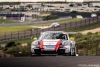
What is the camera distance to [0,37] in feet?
25.9

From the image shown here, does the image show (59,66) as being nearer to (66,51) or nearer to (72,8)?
(66,51)

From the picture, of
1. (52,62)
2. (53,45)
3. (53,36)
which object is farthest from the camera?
(53,36)

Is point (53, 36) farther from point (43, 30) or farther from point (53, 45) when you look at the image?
point (43, 30)

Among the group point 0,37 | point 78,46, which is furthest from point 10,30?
point 78,46

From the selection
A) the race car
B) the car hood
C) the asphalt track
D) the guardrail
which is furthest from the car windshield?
the guardrail

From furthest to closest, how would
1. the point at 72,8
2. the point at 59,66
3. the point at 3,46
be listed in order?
the point at 72,8 < the point at 3,46 < the point at 59,66

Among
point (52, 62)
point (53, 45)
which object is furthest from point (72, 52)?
point (52, 62)

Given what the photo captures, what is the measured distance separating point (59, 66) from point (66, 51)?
132cm

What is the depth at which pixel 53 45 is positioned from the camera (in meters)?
6.35

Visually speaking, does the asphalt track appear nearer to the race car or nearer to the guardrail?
the race car

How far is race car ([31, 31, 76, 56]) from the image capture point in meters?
6.38

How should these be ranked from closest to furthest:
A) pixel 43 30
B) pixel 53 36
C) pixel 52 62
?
pixel 52 62, pixel 53 36, pixel 43 30

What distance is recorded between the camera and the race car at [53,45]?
20.9 feet

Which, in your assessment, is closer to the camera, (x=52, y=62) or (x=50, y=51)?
(x=52, y=62)
